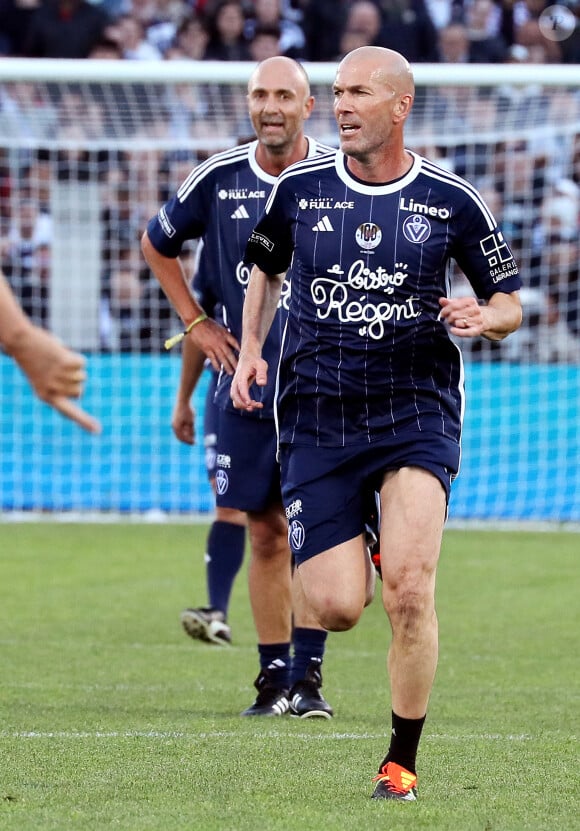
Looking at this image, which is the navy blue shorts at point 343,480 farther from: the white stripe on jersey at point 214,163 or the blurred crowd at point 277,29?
the blurred crowd at point 277,29

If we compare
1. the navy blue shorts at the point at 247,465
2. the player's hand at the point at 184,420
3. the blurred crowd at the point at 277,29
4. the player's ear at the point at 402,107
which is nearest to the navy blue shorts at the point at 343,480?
the player's ear at the point at 402,107

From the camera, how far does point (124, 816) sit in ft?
14.1

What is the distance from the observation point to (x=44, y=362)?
3.35m

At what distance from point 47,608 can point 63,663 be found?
6.52 ft

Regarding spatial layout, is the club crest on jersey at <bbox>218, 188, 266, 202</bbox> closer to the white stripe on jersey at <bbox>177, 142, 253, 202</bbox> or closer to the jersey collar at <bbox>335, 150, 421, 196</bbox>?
the white stripe on jersey at <bbox>177, 142, 253, 202</bbox>

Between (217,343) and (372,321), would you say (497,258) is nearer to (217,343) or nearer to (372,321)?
(372,321)

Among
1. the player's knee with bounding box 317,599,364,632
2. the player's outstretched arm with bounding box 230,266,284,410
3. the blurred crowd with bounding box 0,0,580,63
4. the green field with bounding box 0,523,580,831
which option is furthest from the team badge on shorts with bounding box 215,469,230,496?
the blurred crowd with bounding box 0,0,580,63

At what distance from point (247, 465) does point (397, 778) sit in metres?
2.06

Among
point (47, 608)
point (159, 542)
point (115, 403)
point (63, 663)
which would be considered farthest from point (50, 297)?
point (63, 663)

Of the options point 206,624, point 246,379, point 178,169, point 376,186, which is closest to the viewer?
point 376,186

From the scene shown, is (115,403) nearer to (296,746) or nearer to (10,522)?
(10,522)

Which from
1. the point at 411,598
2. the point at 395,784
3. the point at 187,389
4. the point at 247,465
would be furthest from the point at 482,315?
the point at 187,389

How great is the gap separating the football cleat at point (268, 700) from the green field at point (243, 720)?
0.12m

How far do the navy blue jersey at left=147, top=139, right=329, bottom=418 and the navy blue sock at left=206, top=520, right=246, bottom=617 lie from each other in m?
1.53
